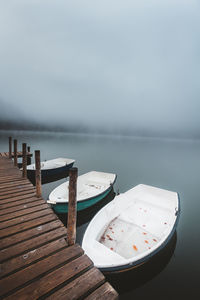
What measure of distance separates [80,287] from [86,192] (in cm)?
846

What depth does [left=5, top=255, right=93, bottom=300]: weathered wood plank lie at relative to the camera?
240 centimetres

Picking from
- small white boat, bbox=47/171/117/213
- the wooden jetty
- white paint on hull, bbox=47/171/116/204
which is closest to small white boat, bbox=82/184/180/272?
the wooden jetty

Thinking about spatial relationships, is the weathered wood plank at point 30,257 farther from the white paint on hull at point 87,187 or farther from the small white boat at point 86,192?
the white paint on hull at point 87,187

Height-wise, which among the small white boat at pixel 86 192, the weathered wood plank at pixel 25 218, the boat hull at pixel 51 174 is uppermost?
the weathered wood plank at pixel 25 218

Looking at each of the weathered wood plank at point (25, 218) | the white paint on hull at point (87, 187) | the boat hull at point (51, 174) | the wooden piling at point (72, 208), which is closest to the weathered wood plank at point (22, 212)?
the weathered wood plank at point (25, 218)

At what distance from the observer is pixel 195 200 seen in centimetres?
1645

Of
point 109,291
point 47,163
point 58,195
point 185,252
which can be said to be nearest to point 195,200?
point 185,252

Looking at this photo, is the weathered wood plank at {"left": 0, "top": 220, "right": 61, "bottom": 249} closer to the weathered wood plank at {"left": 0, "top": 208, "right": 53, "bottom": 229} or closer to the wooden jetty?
the wooden jetty

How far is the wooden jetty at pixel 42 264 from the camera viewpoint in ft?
8.11

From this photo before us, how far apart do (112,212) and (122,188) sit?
11.4 meters

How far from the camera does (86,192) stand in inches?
431

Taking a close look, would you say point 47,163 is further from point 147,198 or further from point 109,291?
point 109,291

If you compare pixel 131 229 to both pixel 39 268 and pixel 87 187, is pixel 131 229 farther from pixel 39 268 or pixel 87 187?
pixel 39 268

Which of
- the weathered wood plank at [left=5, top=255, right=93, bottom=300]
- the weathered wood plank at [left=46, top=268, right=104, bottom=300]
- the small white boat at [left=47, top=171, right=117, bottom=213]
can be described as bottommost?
the small white boat at [left=47, top=171, right=117, bottom=213]
